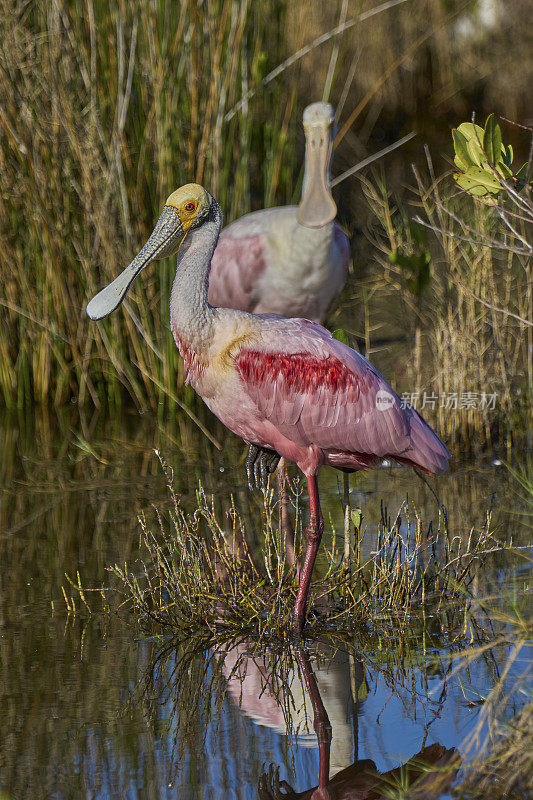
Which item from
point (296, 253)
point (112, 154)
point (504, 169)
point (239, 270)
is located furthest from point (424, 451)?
point (112, 154)

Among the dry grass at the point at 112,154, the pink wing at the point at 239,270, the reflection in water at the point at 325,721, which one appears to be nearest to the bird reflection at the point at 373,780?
the reflection in water at the point at 325,721

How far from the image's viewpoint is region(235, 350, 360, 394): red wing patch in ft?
15.2

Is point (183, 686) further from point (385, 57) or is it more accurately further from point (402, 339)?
point (385, 57)

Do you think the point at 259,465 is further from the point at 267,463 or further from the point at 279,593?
the point at 279,593

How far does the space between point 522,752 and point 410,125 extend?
486 inches

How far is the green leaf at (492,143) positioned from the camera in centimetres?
408

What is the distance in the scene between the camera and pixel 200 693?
4.21 metres

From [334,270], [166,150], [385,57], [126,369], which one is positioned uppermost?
[385,57]

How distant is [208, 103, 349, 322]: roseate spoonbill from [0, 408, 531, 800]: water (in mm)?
1278

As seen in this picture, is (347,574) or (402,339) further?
(402,339)

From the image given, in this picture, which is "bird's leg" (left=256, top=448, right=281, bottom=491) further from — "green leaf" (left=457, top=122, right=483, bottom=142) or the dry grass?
"green leaf" (left=457, top=122, right=483, bottom=142)

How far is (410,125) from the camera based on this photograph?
15016 millimetres

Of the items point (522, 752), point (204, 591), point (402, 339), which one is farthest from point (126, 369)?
point (522, 752)

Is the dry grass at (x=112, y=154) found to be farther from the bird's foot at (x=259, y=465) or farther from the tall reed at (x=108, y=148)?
the bird's foot at (x=259, y=465)
